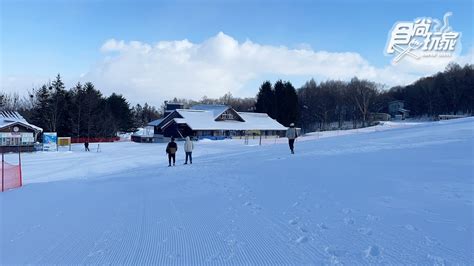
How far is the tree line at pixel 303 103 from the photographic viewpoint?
2279 inches

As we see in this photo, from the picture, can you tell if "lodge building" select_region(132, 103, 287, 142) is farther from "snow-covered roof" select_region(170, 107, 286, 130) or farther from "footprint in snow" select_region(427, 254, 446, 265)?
"footprint in snow" select_region(427, 254, 446, 265)

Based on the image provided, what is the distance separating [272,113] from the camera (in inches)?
2982

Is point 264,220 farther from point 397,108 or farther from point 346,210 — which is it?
point 397,108

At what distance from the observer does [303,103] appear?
305 ft

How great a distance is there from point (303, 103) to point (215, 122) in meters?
42.4

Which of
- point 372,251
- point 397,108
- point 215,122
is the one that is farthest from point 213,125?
→ point 397,108

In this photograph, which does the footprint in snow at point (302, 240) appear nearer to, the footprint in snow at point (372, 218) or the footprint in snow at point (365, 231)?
the footprint in snow at point (365, 231)

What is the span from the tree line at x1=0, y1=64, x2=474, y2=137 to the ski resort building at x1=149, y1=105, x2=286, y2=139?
12151 millimetres

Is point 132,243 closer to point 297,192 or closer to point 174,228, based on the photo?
point 174,228

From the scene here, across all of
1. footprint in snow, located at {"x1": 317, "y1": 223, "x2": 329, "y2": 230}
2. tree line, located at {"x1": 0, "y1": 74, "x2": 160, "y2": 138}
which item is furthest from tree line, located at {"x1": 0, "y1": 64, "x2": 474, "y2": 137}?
footprint in snow, located at {"x1": 317, "y1": 223, "x2": 329, "y2": 230}

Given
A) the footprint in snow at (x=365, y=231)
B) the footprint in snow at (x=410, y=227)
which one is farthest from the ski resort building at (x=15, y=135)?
the footprint in snow at (x=410, y=227)

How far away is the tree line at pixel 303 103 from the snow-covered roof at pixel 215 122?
13.6 meters

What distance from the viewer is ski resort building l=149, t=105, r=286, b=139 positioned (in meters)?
54.2

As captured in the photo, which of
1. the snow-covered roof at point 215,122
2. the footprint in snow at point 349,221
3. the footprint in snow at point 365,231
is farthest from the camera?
the snow-covered roof at point 215,122
